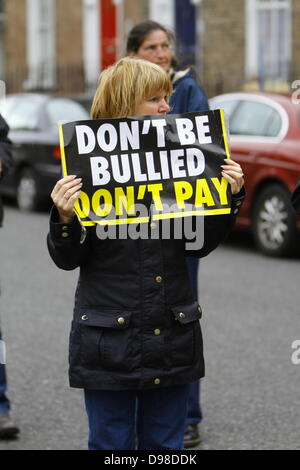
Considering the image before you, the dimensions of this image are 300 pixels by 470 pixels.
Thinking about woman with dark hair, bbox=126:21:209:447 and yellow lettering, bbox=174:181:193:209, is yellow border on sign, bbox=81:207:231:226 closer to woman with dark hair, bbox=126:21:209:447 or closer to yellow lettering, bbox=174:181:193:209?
yellow lettering, bbox=174:181:193:209

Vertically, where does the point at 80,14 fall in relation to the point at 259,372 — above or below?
above

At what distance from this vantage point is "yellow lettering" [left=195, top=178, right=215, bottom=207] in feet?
10.8

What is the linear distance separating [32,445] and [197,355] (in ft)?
5.37

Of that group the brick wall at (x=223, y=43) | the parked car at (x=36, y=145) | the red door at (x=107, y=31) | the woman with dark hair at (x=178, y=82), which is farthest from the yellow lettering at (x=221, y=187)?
the red door at (x=107, y=31)

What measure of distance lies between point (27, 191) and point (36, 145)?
2.10ft

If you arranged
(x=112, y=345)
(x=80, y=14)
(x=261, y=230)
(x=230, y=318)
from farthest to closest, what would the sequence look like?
(x=80, y=14) → (x=261, y=230) → (x=230, y=318) → (x=112, y=345)

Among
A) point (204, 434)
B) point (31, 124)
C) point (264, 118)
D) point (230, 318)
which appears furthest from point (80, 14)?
point (204, 434)

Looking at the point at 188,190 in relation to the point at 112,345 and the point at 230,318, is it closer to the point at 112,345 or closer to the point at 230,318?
the point at 112,345

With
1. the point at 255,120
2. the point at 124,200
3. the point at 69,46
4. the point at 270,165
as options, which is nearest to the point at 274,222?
the point at 270,165

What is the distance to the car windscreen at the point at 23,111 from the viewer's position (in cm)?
1399

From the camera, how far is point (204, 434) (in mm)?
4906

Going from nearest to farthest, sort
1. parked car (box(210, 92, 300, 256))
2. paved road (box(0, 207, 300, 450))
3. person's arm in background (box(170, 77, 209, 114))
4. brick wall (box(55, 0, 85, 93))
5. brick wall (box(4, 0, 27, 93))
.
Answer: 1. person's arm in background (box(170, 77, 209, 114))
2. paved road (box(0, 207, 300, 450))
3. parked car (box(210, 92, 300, 256))
4. brick wall (box(55, 0, 85, 93))
5. brick wall (box(4, 0, 27, 93))

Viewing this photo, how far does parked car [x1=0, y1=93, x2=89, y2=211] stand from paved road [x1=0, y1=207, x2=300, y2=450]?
303 centimetres

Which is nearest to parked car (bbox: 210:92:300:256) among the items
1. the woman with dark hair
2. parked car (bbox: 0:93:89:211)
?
parked car (bbox: 0:93:89:211)
